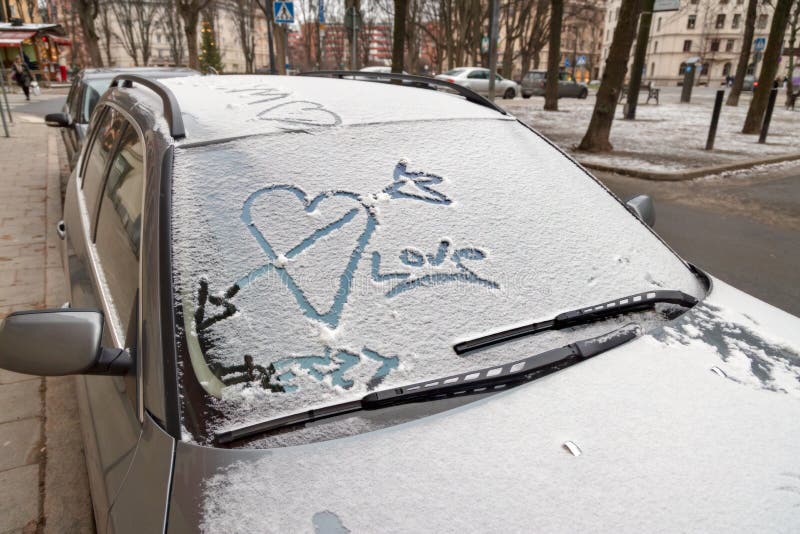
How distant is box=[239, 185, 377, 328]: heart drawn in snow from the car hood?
1.23 ft

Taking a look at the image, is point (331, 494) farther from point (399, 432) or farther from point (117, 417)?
point (117, 417)

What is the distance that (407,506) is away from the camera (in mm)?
979

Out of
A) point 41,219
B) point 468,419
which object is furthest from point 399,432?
point 41,219

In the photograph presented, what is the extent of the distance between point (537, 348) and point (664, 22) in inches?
3408

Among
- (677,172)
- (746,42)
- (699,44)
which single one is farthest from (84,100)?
(699,44)

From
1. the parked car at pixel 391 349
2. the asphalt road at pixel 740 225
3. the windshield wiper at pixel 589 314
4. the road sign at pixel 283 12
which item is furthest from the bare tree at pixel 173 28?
the windshield wiper at pixel 589 314

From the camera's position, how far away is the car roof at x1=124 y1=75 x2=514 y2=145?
1746mm

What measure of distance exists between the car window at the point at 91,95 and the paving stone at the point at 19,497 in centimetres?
490

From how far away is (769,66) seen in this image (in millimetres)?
13555

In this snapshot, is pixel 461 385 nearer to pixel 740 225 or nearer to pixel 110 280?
pixel 110 280

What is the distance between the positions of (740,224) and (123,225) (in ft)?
21.8

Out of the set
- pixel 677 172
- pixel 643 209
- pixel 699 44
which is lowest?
pixel 677 172

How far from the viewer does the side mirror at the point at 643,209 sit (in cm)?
226

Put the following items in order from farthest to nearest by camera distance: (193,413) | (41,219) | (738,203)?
(738,203) → (41,219) → (193,413)
